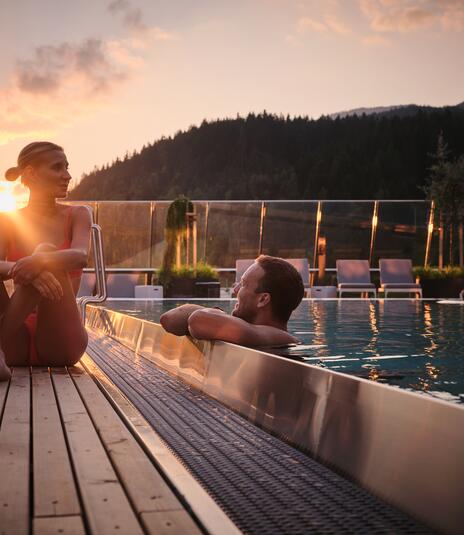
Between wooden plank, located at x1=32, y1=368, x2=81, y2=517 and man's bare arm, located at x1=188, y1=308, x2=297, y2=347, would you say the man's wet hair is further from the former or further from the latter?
wooden plank, located at x1=32, y1=368, x2=81, y2=517

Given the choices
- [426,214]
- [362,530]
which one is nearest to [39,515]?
[362,530]

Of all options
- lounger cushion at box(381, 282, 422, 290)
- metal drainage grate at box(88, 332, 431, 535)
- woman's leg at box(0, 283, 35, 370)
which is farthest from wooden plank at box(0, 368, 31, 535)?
lounger cushion at box(381, 282, 422, 290)

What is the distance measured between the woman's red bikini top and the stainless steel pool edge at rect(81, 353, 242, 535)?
1.01m

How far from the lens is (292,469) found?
173 cm

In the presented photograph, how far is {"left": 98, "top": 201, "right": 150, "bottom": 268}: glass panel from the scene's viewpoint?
809 inches

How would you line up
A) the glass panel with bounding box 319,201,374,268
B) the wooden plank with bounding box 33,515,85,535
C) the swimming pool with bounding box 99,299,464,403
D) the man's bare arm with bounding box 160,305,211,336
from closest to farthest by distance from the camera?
the wooden plank with bounding box 33,515,85,535, the man's bare arm with bounding box 160,305,211,336, the swimming pool with bounding box 99,299,464,403, the glass panel with bounding box 319,201,374,268

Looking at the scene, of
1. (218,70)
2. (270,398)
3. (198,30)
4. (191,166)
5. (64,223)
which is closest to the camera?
(270,398)

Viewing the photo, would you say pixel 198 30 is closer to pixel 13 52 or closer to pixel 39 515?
pixel 13 52

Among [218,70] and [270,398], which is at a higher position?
[218,70]

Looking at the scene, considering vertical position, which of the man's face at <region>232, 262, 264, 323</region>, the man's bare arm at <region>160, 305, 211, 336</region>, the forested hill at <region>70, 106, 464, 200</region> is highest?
the forested hill at <region>70, 106, 464, 200</region>

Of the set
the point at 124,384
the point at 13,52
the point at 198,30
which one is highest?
the point at 198,30

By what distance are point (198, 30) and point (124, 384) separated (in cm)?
1678

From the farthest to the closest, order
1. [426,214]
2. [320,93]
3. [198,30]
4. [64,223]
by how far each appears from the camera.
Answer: [320,93] → [426,214] → [198,30] → [64,223]

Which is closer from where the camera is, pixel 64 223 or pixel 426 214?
pixel 64 223
